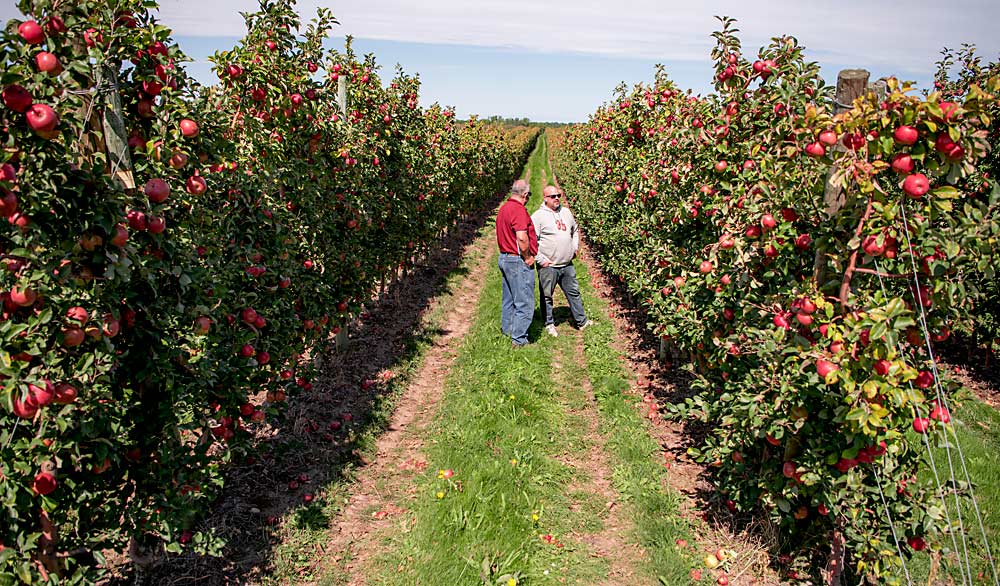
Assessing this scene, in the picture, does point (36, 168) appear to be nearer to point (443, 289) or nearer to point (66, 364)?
point (66, 364)

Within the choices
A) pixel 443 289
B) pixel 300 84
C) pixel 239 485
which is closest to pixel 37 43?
pixel 300 84

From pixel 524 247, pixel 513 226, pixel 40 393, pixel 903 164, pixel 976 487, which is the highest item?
pixel 903 164

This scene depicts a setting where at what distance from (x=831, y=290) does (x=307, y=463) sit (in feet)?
13.8

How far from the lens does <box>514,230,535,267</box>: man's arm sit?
285 inches

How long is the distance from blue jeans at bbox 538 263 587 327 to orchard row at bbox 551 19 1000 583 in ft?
10.3

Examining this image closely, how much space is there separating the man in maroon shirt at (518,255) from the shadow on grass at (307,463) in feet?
4.47

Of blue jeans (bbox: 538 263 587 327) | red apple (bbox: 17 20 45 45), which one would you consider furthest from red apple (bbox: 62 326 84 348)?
blue jeans (bbox: 538 263 587 327)

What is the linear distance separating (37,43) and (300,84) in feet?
8.87

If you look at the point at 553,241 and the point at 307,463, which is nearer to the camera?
the point at 307,463

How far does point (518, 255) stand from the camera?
7.44 meters

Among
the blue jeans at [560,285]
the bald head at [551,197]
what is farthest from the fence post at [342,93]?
the blue jeans at [560,285]

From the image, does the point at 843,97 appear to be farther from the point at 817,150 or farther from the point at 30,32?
the point at 30,32

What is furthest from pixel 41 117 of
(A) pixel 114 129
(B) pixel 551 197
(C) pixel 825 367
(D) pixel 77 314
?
(B) pixel 551 197

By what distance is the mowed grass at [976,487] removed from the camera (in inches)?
141
